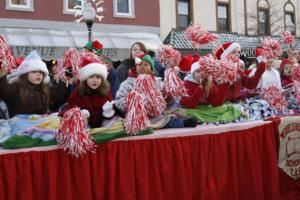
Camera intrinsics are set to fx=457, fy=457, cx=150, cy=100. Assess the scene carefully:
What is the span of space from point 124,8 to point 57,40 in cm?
362

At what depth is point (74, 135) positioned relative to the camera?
3219mm

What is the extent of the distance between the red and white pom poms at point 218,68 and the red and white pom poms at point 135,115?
943mm

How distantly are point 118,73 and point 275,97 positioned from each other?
6.81ft

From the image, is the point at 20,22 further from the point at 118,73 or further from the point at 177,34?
the point at 118,73

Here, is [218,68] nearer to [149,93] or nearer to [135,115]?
[149,93]

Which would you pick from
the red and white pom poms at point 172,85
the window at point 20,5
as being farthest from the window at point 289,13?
the red and white pom poms at point 172,85

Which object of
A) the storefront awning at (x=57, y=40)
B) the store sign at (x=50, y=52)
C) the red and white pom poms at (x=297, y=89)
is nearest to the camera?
the red and white pom poms at (x=297, y=89)

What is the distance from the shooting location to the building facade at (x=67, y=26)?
15680 millimetres

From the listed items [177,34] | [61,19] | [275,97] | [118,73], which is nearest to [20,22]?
[61,19]

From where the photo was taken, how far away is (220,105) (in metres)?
4.62

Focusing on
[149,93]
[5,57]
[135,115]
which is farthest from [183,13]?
[135,115]

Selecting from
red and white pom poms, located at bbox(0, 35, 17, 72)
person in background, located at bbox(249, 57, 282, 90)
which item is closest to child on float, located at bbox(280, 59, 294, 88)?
person in background, located at bbox(249, 57, 282, 90)

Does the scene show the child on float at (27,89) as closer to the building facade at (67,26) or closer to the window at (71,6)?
the building facade at (67,26)

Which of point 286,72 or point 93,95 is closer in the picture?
point 93,95
